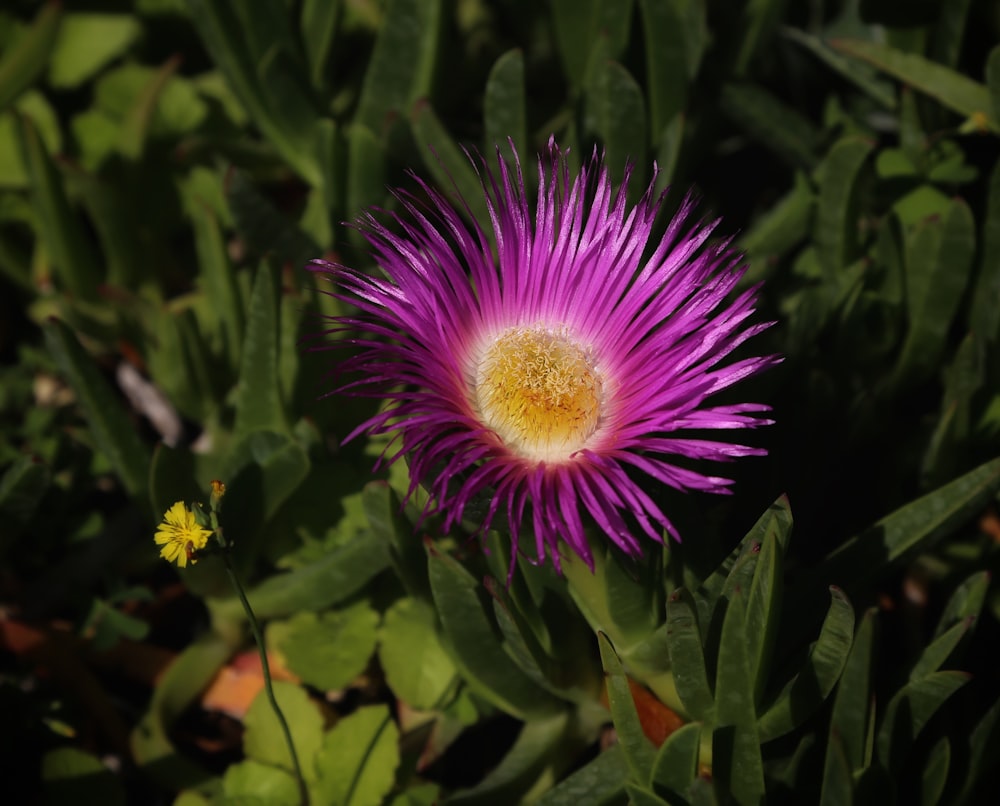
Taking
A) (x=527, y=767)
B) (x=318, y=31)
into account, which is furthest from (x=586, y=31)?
(x=527, y=767)

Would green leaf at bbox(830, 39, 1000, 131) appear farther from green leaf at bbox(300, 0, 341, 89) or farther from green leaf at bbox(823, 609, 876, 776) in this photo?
green leaf at bbox(823, 609, 876, 776)

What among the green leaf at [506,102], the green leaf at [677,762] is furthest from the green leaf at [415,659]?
the green leaf at [506,102]

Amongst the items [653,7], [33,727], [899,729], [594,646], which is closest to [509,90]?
[653,7]

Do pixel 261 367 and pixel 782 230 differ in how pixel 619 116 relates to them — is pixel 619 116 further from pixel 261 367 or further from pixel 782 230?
pixel 261 367

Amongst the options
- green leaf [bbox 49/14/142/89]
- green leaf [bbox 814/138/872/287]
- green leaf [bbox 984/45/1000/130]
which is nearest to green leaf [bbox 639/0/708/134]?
green leaf [bbox 814/138/872/287]

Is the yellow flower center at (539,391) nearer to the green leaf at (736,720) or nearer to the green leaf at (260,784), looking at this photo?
the green leaf at (736,720)
